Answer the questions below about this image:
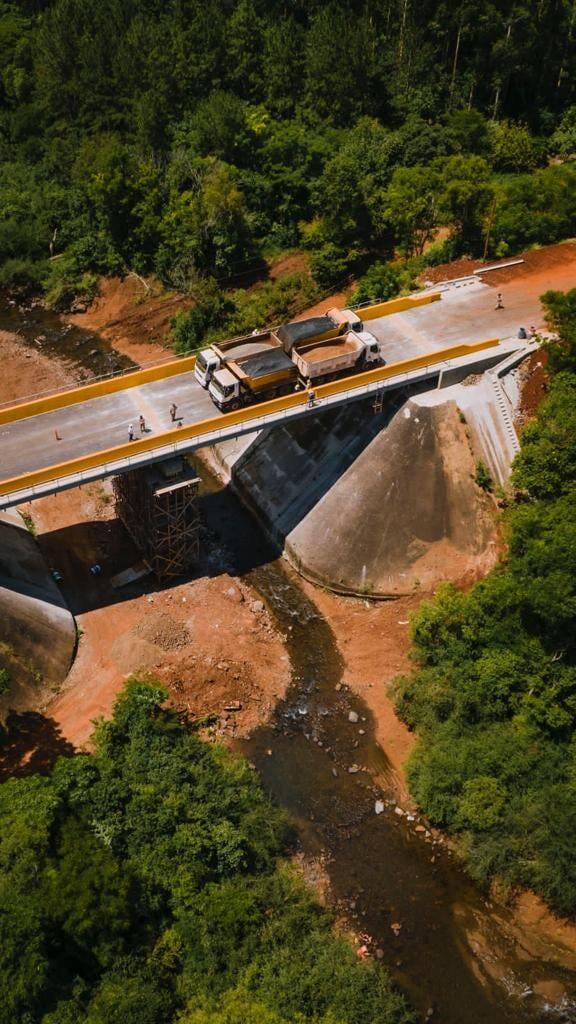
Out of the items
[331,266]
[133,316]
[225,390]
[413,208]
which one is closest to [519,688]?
[225,390]

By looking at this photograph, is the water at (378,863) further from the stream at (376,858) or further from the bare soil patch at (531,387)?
the bare soil patch at (531,387)

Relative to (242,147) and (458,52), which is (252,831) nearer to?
(242,147)

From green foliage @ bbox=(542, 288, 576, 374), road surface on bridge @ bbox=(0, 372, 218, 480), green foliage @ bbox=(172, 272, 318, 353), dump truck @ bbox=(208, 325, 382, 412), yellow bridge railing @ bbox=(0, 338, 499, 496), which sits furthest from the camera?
green foliage @ bbox=(172, 272, 318, 353)

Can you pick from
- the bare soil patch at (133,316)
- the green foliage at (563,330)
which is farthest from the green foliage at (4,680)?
the bare soil patch at (133,316)

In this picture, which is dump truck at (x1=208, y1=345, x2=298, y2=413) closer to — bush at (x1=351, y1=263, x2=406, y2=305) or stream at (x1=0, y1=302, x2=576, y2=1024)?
stream at (x1=0, y1=302, x2=576, y2=1024)

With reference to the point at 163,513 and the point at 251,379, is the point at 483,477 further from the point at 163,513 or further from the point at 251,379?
the point at 163,513

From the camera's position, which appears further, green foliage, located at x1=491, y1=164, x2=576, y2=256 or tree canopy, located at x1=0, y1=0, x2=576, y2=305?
tree canopy, located at x1=0, y1=0, x2=576, y2=305

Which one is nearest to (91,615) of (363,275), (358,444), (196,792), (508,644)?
(196,792)

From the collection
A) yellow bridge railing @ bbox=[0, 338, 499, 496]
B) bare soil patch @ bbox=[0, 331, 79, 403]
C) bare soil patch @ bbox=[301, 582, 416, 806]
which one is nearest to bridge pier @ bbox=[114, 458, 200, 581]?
yellow bridge railing @ bbox=[0, 338, 499, 496]
